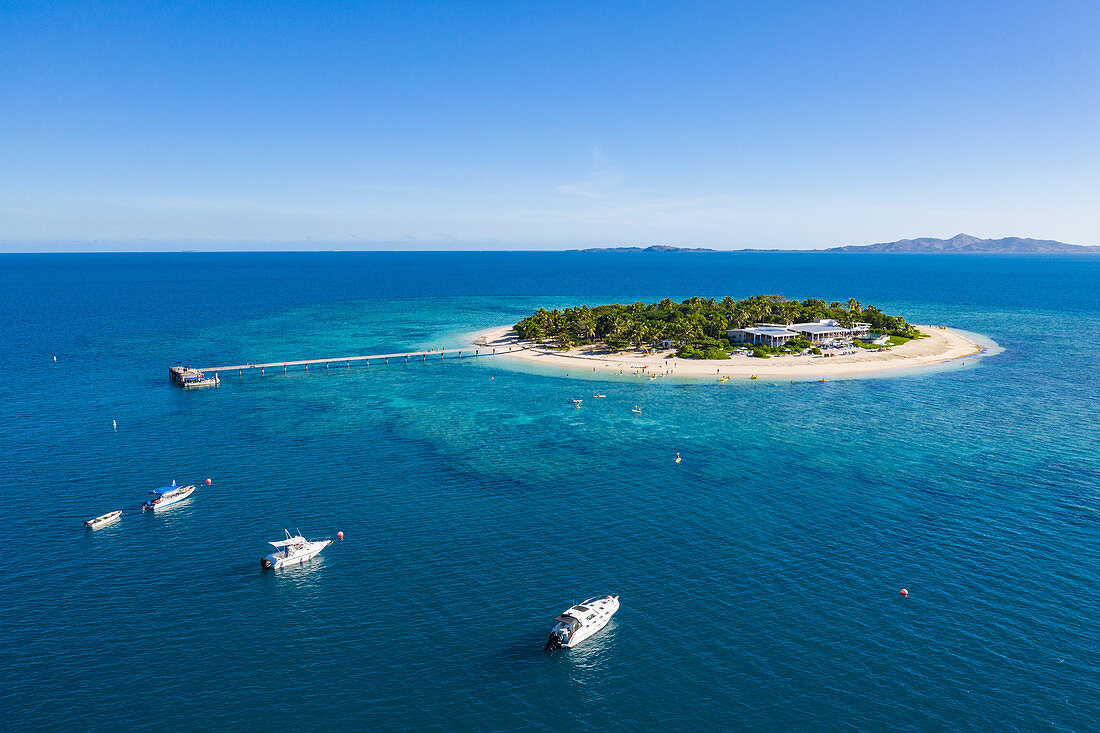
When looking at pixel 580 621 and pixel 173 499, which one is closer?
pixel 580 621

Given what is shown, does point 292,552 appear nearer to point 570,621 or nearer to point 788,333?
point 570,621

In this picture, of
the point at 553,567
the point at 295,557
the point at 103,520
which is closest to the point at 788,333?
the point at 553,567

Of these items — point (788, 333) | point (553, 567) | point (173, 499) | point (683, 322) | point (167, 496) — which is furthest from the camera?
point (683, 322)

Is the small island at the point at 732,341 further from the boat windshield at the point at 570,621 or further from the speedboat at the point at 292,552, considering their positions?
the boat windshield at the point at 570,621

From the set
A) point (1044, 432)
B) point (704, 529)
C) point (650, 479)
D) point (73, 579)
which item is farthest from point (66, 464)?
point (1044, 432)

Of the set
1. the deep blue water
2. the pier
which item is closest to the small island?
the pier

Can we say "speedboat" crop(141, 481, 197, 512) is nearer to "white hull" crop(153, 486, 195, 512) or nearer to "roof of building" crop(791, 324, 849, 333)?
"white hull" crop(153, 486, 195, 512)

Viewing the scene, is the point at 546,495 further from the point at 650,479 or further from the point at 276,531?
the point at 276,531

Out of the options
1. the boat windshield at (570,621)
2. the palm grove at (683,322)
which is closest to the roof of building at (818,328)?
the palm grove at (683,322)
